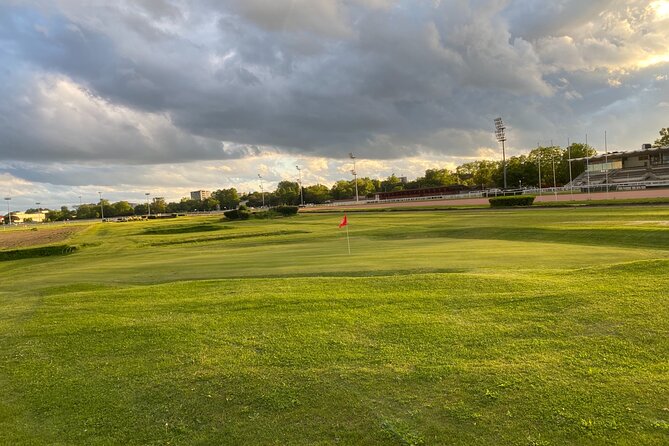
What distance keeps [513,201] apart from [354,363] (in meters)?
58.6

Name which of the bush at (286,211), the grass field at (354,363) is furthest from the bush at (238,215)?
the grass field at (354,363)

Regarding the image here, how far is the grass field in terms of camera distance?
465 cm

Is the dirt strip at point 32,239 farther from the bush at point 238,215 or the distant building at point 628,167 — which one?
the distant building at point 628,167

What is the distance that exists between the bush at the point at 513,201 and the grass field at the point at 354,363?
166ft

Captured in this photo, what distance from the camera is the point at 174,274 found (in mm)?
16469

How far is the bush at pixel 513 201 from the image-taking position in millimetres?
58688

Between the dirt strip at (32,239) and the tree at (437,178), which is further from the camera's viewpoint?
the tree at (437,178)

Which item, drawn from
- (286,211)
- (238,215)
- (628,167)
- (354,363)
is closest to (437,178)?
(628,167)

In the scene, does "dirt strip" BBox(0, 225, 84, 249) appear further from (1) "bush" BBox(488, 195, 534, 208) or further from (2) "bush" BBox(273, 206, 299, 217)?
(1) "bush" BBox(488, 195, 534, 208)

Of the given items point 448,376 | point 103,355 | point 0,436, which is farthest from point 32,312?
point 448,376

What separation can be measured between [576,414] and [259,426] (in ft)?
10.6

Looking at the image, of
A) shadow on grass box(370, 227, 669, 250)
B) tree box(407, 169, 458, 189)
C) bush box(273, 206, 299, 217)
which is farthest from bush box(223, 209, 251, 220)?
tree box(407, 169, 458, 189)

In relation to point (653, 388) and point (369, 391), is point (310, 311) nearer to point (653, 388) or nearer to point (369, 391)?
point (369, 391)

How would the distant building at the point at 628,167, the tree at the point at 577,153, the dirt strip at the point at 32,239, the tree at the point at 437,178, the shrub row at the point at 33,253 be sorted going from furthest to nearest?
the tree at the point at 437,178
the tree at the point at 577,153
the distant building at the point at 628,167
the dirt strip at the point at 32,239
the shrub row at the point at 33,253
